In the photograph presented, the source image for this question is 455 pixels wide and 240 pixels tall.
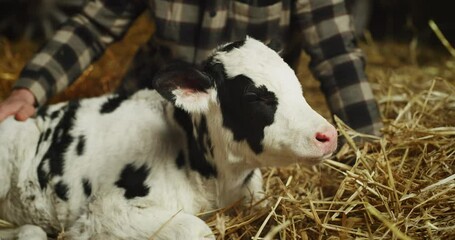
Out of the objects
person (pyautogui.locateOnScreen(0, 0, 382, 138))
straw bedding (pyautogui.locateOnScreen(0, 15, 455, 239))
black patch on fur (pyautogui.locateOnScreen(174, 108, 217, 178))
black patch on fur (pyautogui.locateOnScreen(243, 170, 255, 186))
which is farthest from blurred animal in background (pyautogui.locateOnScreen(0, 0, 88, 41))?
black patch on fur (pyautogui.locateOnScreen(243, 170, 255, 186))

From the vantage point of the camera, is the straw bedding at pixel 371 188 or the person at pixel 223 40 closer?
the straw bedding at pixel 371 188

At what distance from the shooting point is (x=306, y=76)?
15.5ft

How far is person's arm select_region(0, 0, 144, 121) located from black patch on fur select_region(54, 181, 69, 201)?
492 mm

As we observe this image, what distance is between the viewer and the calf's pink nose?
1782 mm

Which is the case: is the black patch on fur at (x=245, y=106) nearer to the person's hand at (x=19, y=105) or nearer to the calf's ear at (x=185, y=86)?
the calf's ear at (x=185, y=86)

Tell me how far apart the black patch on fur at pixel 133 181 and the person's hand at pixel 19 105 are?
2.11 feet

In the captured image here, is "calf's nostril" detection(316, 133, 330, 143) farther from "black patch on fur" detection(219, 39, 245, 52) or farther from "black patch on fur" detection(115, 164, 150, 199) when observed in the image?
"black patch on fur" detection(115, 164, 150, 199)

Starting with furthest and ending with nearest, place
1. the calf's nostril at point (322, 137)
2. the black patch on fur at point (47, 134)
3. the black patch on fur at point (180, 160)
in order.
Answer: the black patch on fur at point (47, 134) → the black patch on fur at point (180, 160) → the calf's nostril at point (322, 137)

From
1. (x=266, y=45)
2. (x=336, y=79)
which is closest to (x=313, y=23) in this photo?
(x=336, y=79)

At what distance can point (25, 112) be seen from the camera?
2.52m

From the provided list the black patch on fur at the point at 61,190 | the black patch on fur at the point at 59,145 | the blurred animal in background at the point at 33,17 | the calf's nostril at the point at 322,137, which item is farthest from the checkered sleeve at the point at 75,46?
the blurred animal in background at the point at 33,17

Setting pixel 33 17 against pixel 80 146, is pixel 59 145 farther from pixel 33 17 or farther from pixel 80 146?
pixel 33 17

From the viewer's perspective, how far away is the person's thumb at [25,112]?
2461 mm

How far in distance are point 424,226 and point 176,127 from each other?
42.4 inches
